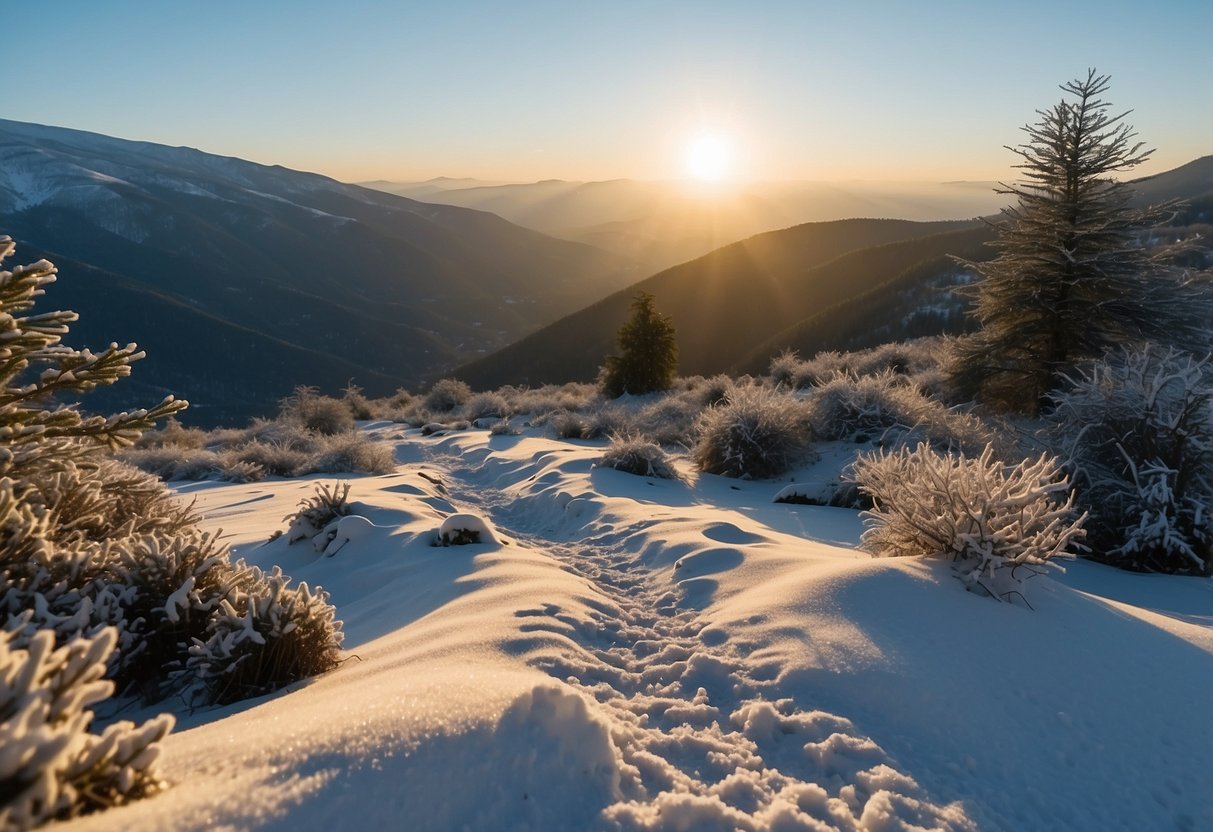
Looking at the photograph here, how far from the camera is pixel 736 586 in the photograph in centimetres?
434

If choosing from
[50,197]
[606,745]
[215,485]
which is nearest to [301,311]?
[50,197]

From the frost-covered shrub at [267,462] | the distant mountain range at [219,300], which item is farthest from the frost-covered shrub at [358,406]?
the distant mountain range at [219,300]

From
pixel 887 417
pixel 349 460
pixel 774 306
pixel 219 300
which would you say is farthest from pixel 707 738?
pixel 219 300

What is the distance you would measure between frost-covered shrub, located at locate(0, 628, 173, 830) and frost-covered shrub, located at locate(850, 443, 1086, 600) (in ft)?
12.7

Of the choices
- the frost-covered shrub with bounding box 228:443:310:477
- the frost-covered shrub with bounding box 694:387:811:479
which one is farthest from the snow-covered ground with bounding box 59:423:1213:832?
the frost-covered shrub with bounding box 228:443:310:477

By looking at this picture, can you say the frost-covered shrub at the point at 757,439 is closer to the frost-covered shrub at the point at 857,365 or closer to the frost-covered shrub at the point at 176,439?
the frost-covered shrub at the point at 857,365

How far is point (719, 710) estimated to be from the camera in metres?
2.81

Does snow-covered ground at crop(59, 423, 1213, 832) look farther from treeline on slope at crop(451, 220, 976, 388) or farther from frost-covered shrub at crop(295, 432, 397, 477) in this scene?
treeline on slope at crop(451, 220, 976, 388)

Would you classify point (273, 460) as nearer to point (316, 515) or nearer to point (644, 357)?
point (316, 515)

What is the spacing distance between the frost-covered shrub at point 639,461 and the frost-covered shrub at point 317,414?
11.1 meters

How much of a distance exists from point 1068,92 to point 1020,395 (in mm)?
4428

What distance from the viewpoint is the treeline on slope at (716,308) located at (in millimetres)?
74750

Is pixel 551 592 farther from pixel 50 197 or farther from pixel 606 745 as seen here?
pixel 50 197

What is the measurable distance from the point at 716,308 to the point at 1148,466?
77337 millimetres
